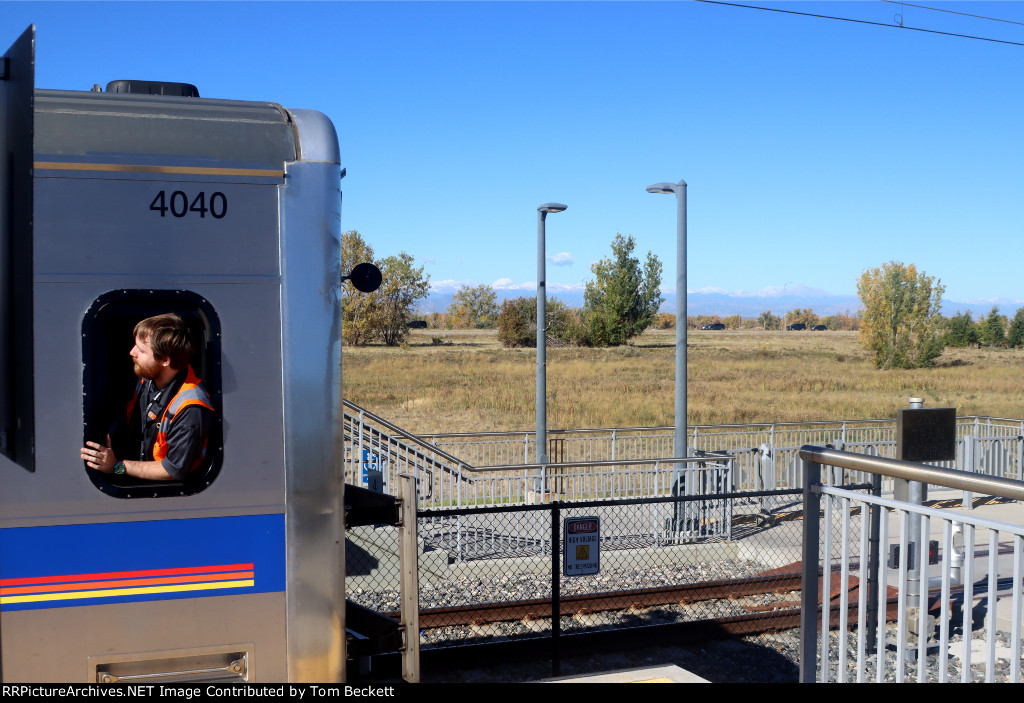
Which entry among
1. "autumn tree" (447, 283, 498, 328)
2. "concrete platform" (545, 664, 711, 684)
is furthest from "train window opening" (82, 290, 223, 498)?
"autumn tree" (447, 283, 498, 328)

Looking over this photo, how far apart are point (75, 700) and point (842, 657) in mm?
3274

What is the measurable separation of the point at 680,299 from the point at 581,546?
731cm

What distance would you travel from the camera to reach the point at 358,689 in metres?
3.96

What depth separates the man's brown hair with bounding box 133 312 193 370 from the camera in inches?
153

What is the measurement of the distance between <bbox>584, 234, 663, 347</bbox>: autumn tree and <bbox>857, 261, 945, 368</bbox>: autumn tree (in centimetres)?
1500

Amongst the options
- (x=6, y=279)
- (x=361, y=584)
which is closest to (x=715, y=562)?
(x=361, y=584)

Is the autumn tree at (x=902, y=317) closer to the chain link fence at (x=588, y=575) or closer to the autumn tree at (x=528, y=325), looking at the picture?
the autumn tree at (x=528, y=325)

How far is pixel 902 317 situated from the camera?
52.4 meters

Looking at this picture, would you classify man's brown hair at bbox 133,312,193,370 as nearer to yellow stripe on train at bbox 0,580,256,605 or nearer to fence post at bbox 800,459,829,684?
yellow stripe on train at bbox 0,580,256,605

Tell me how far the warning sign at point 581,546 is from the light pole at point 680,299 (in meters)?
6.48

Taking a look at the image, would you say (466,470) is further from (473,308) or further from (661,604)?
(473,308)

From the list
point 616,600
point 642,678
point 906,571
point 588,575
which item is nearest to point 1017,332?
point 616,600

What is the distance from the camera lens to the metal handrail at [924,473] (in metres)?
3.07

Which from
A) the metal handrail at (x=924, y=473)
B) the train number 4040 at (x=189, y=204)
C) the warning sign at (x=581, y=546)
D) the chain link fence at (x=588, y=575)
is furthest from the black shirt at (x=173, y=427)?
the warning sign at (x=581, y=546)
